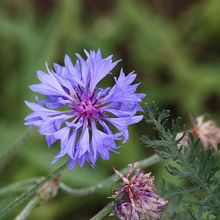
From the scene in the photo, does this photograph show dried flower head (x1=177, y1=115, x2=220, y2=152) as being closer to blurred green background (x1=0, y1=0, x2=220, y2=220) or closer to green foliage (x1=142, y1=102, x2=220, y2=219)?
green foliage (x1=142, y1=102, x2=220, y2=219)

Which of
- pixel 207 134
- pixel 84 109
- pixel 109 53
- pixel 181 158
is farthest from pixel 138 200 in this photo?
pixel 109 53

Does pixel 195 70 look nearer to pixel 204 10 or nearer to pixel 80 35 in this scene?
pixel 204 10

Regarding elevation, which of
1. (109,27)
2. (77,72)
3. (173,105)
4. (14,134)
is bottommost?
(77,72)

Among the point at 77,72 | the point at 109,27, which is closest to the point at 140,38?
the point at 109,27

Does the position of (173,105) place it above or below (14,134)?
below

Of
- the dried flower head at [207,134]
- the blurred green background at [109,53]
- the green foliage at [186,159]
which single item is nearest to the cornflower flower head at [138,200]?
the green foliage at [186,159]

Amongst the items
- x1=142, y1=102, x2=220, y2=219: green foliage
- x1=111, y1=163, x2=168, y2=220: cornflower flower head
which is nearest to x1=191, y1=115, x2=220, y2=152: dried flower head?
x1=142, y1=102, x2=220, y2=219: green foliage

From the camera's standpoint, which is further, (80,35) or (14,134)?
(80,35)
